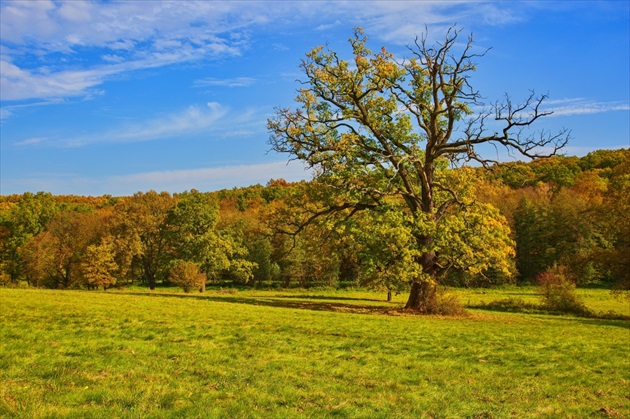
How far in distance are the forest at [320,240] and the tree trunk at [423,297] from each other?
1.16 meters

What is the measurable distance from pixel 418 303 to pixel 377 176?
8007 millimetres

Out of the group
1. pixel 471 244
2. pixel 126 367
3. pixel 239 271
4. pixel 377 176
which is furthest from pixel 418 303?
pixel 239 271

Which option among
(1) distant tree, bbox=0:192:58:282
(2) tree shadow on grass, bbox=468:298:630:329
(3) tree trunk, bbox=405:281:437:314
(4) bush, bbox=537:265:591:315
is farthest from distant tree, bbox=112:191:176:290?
(4) bush, bbox=537:265:591:315

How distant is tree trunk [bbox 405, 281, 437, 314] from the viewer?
28672mm

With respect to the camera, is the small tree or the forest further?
the small tree

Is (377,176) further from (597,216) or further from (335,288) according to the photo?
(335,288)

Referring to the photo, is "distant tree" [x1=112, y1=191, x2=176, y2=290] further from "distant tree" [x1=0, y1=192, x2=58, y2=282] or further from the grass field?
the grass field

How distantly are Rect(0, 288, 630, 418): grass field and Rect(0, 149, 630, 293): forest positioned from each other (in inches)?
363

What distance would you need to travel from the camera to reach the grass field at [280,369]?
8211 mm

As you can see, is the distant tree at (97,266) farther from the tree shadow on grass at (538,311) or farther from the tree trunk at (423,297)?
the tree shadow on grass at (538,311)

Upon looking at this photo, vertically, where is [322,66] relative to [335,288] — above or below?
above

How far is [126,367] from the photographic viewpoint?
1012cm

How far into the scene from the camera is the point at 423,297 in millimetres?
29156

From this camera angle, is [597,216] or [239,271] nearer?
[597,216]
